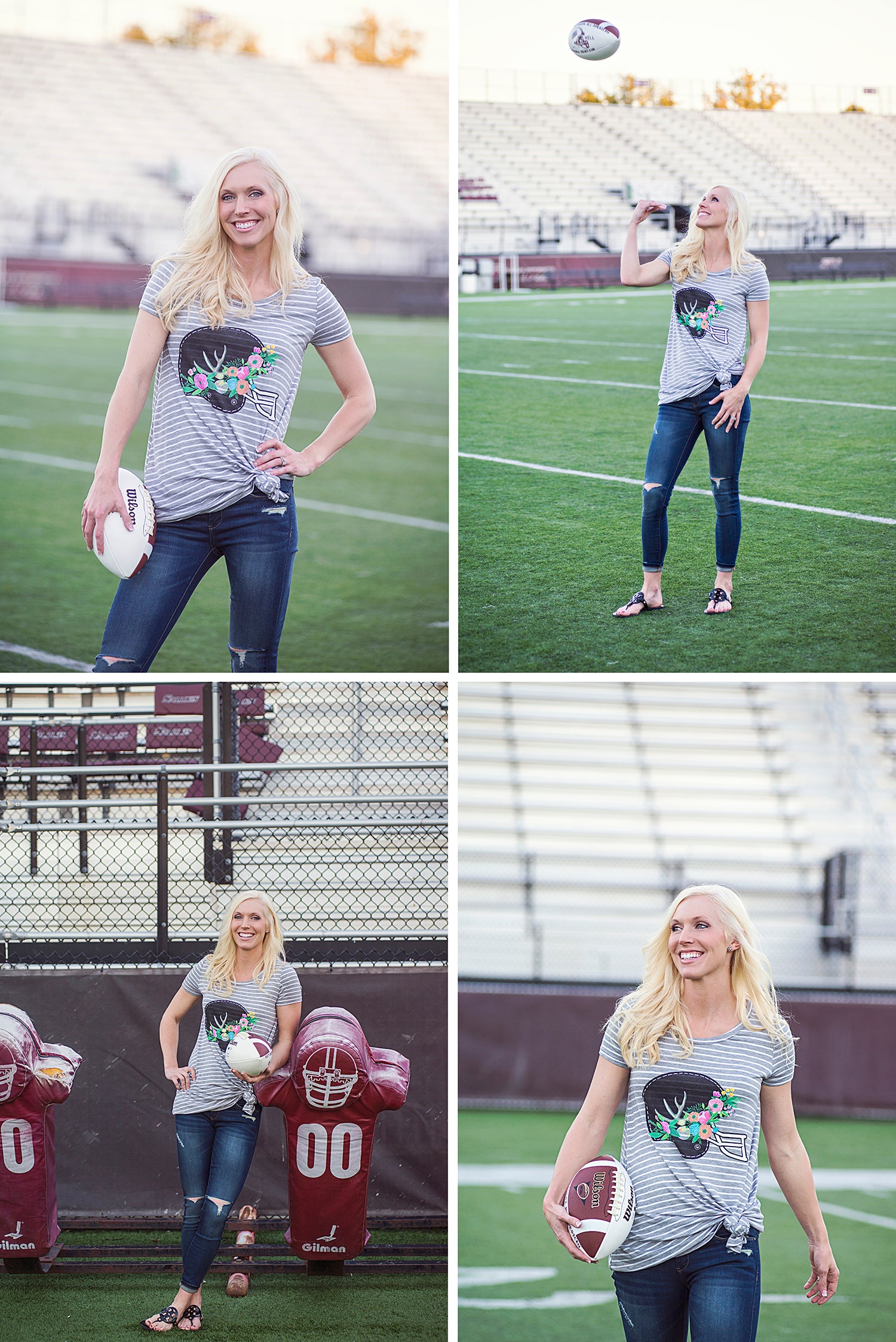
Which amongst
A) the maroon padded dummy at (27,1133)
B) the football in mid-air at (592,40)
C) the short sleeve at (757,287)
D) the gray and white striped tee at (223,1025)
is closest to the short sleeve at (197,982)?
the gray and white striped tee at (223,1025)

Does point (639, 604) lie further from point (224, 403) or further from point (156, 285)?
point (156, 285)

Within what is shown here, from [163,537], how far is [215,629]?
319 centimetres

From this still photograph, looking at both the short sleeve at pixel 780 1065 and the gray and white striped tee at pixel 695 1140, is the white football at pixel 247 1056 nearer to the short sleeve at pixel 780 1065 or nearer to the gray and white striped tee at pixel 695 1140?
the gray and white striped tee at pixel 695 1140

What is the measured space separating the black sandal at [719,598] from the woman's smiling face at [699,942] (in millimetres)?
1542

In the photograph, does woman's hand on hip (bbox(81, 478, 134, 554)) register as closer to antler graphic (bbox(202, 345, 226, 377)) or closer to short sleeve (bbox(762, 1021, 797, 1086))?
antler graphic (bbox(202, 345, 226, 377))

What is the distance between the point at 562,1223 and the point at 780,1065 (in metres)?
0.54

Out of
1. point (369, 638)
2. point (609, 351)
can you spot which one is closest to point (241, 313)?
point (369, 638)

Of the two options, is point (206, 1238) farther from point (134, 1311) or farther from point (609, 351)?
point (609, 351)

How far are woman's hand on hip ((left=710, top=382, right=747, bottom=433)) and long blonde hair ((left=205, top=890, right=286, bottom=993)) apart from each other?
186 centimetres

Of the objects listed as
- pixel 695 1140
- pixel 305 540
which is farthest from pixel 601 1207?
pixel 305 540

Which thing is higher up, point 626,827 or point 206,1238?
point 626,827

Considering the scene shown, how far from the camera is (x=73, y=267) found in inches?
1096

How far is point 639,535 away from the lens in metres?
4.55

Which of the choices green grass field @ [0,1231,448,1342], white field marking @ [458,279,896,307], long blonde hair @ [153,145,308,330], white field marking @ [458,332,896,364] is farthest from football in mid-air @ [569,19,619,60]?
white field marking @ [458,332,896,364]
